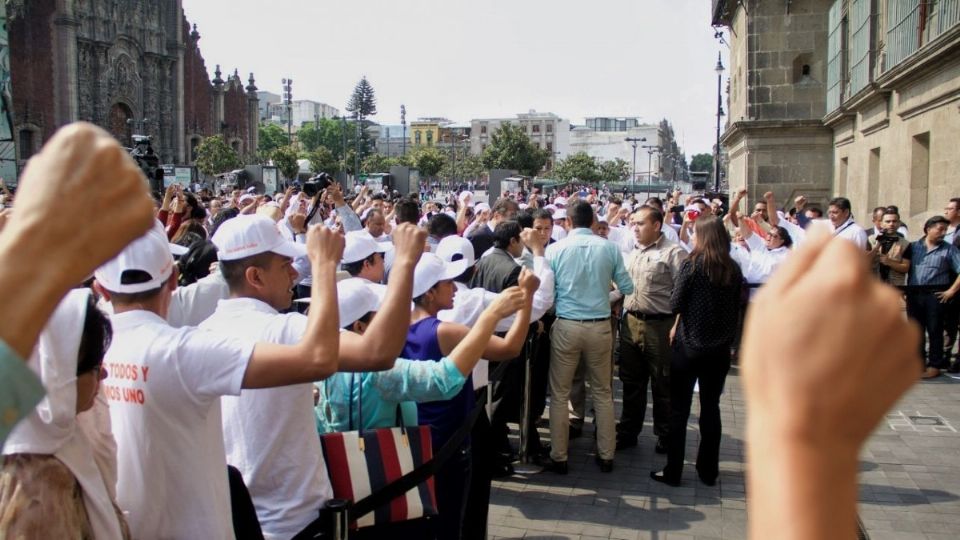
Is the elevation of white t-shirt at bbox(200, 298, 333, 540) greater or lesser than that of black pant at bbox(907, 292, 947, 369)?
greater

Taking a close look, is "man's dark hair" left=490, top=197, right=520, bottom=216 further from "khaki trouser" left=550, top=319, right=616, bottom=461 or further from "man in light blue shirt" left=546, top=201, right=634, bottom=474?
"khaki trouser" left=550, top=319, right=616, bottom=461

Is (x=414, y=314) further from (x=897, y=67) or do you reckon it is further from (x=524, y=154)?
(x=524, y=154)

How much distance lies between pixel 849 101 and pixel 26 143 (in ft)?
138

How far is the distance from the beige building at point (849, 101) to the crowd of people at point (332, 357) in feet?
23.1

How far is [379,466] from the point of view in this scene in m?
3.58

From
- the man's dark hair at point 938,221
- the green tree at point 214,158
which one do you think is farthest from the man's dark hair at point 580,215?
the green tree at point 214,158

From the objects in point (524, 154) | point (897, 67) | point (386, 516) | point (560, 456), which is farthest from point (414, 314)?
point (524, 154)

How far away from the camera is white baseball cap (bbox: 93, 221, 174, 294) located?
111 inches

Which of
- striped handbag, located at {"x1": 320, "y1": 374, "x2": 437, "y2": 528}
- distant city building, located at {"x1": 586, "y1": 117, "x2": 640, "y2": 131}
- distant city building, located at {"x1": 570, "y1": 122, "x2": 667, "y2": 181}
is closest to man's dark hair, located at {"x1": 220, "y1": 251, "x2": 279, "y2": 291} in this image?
striped handbag, located at {"x1": 320, "y1": 374, "x2": 437, "y2": 528}

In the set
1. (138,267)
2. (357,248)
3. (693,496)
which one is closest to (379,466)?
(138,267)

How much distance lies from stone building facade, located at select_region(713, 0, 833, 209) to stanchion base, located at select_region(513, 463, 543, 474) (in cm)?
1767

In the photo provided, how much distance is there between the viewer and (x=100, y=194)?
41.8 inches

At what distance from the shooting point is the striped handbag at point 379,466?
349 centimetres

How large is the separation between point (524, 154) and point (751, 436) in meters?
72.8
